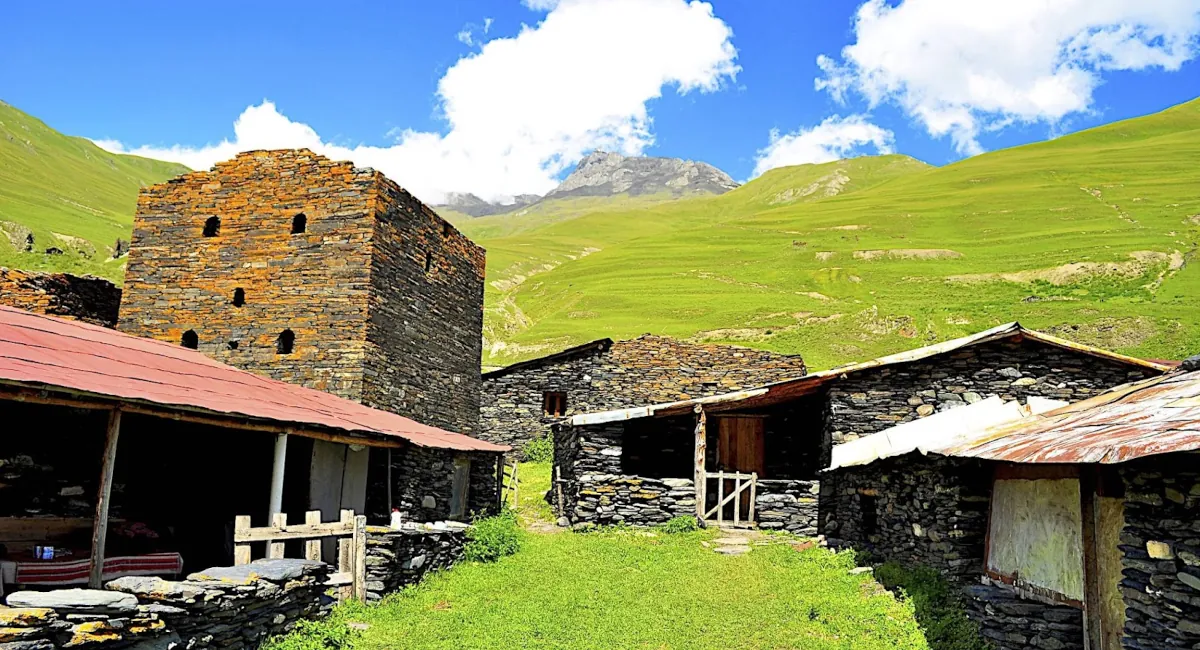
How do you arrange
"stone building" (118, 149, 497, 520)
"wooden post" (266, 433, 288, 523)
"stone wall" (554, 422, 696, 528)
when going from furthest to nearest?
"stone building" (118, 149, 497, 520) < "stone wall" (554, 422, 696, 528) < "wooden post" (266, 433, 288, 523)

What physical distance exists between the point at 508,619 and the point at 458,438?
7.41m

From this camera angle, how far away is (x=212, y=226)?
19250 millimetres

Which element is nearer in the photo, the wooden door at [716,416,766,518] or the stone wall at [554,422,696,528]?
the stone wall at [554,422,696,528]

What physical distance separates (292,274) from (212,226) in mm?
2704

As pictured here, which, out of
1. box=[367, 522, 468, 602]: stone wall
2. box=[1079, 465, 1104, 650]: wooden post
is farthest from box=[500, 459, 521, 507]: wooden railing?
box=[1079, 465, 1104, 650]: wooden post

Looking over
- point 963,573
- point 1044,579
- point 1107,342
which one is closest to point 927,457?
point 963,573

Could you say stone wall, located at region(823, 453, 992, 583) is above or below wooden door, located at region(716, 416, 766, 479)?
below

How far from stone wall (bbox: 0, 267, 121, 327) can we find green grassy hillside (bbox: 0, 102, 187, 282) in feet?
73.4

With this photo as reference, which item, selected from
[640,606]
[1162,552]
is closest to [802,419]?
[640,606]

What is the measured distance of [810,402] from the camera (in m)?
19.1

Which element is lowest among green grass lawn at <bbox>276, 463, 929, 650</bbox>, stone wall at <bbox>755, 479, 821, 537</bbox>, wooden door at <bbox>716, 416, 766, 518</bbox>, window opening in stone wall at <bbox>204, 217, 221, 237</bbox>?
green grass lawn at <bbox>276, 463, 929, 650</bbox>

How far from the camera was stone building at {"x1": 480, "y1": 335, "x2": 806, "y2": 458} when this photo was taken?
2677 cm

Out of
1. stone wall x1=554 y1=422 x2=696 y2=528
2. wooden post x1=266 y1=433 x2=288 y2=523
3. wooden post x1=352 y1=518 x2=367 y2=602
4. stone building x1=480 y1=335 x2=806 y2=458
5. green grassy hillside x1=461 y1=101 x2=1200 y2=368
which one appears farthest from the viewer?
green grassy hillside x1=461 y1=101 x2=1200 y2=368

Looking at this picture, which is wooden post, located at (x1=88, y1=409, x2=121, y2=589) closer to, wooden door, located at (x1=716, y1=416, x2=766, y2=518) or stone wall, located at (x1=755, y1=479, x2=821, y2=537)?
stone wall, located at (x1=755, y1=479, x2=821, y2=537)
